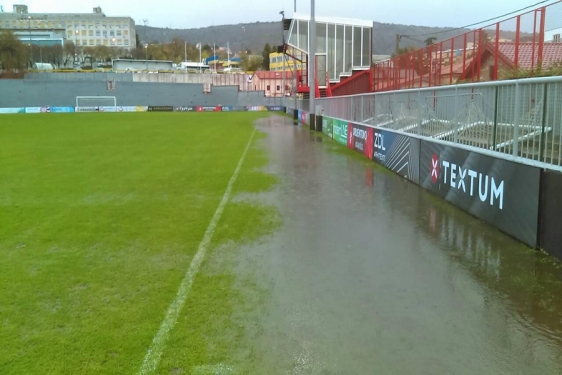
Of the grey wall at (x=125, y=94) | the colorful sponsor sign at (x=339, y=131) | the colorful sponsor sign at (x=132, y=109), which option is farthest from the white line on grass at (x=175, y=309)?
the grey wall at (x=125, y=94)

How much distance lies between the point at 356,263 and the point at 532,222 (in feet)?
7.50

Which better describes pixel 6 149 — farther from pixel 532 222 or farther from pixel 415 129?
pixel 532 222

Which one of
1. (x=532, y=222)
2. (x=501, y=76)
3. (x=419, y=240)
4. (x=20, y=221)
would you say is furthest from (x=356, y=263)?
(x=501, y=76)

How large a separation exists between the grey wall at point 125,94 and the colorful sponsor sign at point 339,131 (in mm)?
54712

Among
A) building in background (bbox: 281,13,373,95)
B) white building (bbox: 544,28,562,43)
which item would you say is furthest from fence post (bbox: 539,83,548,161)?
building in background (bbox: 281,13,373,95)

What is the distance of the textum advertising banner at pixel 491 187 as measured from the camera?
21.3ft

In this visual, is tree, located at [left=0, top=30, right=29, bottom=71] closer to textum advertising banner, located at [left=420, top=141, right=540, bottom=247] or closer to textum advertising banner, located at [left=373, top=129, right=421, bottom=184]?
textum advertising banner, located at [left=373, top=129, right=421, bottom=184]

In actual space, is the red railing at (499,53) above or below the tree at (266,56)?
below

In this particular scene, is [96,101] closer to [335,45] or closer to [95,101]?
[95,101]

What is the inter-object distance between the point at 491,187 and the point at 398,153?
556 centimetres

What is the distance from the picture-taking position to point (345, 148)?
1984 centimetres

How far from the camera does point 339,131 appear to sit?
22516 mm

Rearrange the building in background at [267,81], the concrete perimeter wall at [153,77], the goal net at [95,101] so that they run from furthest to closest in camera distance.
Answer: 1. the building in background at [267,81]
2. the concrete perimeter wall at [153,77]
3. the goal net at [95,101]

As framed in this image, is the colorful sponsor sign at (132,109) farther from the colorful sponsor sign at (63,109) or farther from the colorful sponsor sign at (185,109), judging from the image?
the colorful sponsor sign at (63,109)
